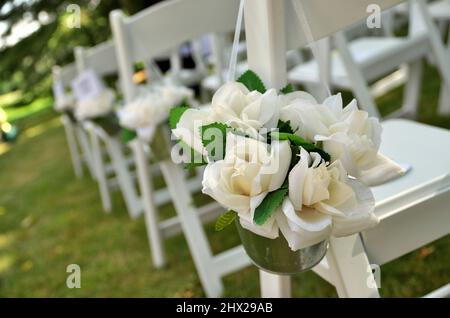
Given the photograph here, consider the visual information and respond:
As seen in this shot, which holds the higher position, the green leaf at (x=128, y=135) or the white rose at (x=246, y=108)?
the white rose at (x=246, y=108)

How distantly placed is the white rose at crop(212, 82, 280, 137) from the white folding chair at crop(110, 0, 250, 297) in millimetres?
666

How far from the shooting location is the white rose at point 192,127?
634 millimetres

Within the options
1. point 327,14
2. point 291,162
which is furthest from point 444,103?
point 291,162

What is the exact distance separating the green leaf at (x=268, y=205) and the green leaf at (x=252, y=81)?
0.17 metres

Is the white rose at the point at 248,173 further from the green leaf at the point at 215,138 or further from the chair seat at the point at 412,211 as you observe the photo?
the chair seat at the point at 412,211

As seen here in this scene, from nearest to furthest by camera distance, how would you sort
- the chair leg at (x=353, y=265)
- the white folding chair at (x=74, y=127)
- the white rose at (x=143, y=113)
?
the chair leg at (x=353, y=265), the white rose at (x=143, y=113), the white folding chair at (x=74, y=127)

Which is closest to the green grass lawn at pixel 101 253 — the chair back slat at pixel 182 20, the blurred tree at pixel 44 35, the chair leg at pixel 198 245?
the chair leg at pixel 198 245

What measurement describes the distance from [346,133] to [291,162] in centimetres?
8

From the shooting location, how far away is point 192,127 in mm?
641

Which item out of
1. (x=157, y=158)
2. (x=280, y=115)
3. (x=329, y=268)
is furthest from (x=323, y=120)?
(x=157, y=158)

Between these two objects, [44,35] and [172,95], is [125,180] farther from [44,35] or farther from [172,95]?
[44,35]

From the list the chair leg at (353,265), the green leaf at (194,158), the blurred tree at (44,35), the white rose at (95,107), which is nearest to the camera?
the green leaf at (194,158)

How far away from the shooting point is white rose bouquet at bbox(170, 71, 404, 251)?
561mm

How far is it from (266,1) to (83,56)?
146cm
